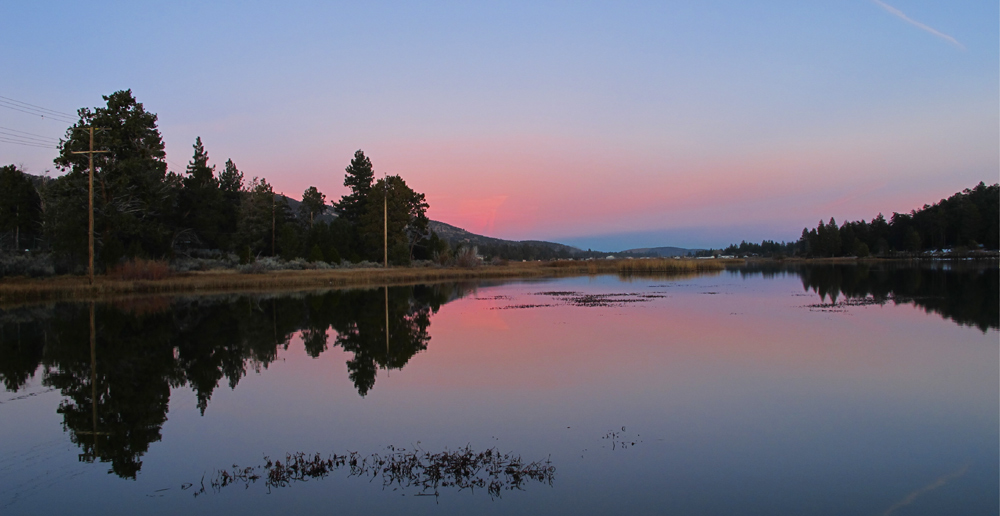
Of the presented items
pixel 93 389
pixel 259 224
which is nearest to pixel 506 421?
pixel 93 389

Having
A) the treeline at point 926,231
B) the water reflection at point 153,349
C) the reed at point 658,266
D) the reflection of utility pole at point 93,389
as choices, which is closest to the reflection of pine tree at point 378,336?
the water reflection at point 153,349

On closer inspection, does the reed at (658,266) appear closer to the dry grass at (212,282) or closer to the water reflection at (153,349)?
the dry grass at (212,282)

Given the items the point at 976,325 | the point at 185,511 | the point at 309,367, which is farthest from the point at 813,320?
the point at 185,511

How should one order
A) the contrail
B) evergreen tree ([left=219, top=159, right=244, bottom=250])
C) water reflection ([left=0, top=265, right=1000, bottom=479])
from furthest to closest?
evergreen tree ([left=219, top=159, right=244, bottom=250]) → water reflection ([left=0, top=265, right=1000, bottom=479]) → the contrail

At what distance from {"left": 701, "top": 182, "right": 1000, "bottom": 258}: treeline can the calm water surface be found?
107m

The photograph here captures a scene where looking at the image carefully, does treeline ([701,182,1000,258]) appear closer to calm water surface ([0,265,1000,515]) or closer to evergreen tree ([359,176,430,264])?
evergreen tree ([359,176,430,264])

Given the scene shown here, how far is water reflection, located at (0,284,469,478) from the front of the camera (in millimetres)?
8062

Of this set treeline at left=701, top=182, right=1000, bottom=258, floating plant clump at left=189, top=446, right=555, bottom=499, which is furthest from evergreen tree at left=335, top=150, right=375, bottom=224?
treeline at left=701, top=182, right=1000, bottom=258

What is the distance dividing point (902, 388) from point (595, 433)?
576 cm

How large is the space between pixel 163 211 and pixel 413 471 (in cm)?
4439

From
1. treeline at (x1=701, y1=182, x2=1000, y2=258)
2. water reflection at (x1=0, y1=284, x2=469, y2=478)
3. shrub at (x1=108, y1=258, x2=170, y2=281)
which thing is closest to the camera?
water reflection at (x1=0, y1=284, x2=469, y2=478)

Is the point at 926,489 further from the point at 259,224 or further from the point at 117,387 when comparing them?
the point at 259,224

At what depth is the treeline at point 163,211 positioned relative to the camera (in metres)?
33.9

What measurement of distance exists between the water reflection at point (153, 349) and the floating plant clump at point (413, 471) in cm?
142
